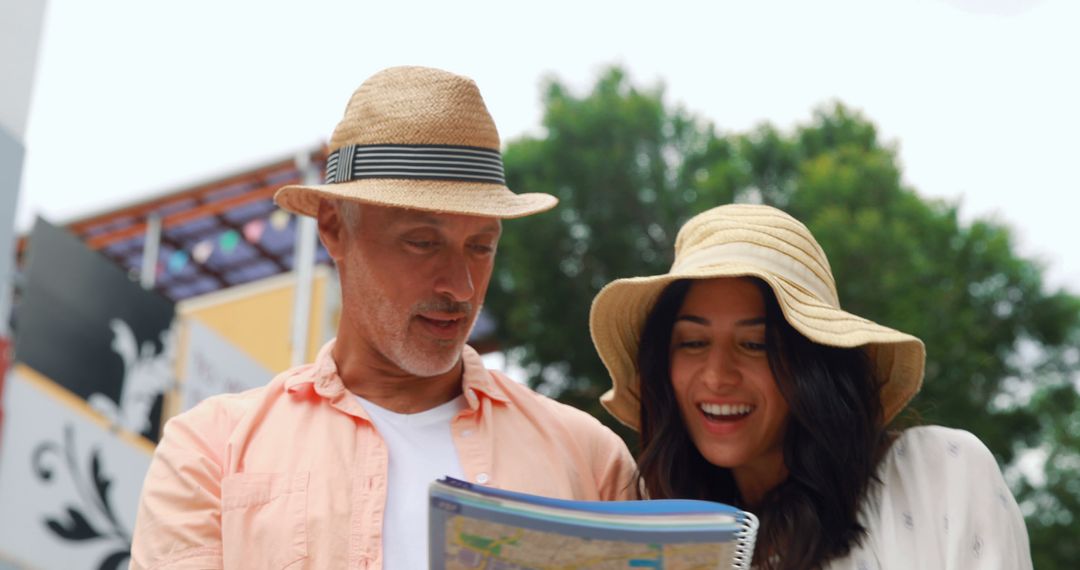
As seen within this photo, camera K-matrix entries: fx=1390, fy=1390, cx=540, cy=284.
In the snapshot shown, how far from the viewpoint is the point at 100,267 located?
8.02 metres

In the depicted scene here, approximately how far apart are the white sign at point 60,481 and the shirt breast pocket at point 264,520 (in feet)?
14.0

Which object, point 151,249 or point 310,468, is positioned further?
point 151,249

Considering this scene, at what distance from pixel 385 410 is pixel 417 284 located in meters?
0.28

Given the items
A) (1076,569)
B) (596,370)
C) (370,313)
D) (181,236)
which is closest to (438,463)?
(370,313)

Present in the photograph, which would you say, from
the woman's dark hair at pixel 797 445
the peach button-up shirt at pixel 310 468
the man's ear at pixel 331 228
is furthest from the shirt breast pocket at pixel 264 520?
the woman's dark hair at pixel 797 445

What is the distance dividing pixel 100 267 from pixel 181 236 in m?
6.09

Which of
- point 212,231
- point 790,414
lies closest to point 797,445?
point 790,414

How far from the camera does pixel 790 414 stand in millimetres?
2865

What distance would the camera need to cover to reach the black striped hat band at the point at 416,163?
2.95 meters

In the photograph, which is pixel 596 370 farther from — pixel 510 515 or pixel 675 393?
pixel 510 515

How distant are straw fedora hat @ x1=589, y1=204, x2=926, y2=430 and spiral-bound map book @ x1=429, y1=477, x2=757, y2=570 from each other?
2.50 ft

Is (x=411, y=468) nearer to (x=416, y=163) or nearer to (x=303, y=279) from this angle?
(x=416, y=163)

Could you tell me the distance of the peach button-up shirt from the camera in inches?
104

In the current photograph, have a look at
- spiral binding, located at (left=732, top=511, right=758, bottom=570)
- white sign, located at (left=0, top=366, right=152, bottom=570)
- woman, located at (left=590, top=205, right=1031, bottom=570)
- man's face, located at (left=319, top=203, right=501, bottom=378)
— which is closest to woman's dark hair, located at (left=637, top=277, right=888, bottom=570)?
woman, located at (left=590, top=205, right=1031, bottom=570)
